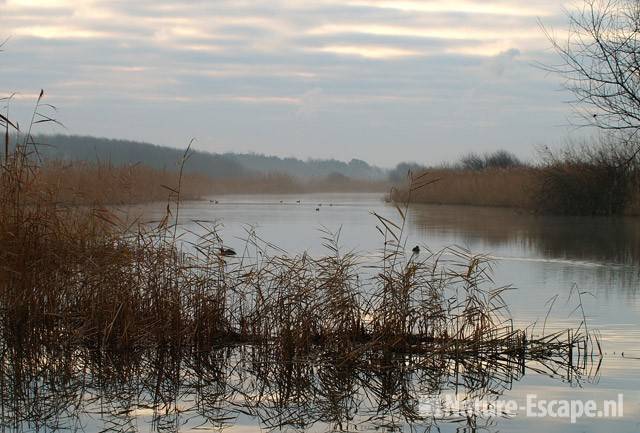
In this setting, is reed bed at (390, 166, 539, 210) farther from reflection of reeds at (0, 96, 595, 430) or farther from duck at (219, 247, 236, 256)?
reflection of reeds at (0, 96, 595, 430)

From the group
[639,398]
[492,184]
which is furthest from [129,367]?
[492,184]

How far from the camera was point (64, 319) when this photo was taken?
6512 millimetres

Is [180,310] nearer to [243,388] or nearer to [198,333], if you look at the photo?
[198,333]

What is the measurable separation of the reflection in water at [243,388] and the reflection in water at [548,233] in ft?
24.1

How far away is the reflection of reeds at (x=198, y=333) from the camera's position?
5719mm

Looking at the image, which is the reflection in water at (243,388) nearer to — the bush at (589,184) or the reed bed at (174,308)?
the reed bed at (174,308)

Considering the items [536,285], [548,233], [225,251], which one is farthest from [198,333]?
Answer: [548,233]

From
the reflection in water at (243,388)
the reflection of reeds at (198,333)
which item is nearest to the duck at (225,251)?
the reflection of reeds at (198,333)

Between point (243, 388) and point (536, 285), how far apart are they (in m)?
5.40

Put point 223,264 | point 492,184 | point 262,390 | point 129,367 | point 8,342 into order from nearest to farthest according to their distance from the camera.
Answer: point 262,390, point 129,367, point 8,342, point 223,264, point 492,184

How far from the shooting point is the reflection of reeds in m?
5.72

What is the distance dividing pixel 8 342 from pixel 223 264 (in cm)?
164

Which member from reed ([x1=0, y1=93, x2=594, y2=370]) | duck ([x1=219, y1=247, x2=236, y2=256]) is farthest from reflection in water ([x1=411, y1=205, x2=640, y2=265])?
reed ([x1=0, y1=93, x2=594, y2=370])

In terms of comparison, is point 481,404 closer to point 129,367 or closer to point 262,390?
point 262,390
